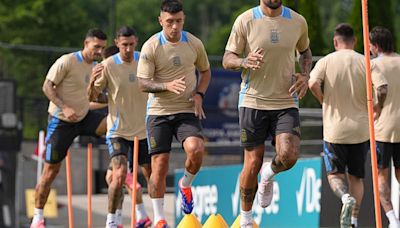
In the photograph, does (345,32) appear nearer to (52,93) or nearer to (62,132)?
(52,93)

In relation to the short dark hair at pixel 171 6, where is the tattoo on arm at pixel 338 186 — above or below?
below

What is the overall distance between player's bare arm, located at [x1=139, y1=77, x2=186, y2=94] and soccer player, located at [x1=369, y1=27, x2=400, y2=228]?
98.8 inches

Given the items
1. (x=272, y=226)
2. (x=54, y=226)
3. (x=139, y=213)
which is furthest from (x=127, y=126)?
(x=54, y=226)

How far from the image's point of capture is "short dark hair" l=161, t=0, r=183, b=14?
487 inches

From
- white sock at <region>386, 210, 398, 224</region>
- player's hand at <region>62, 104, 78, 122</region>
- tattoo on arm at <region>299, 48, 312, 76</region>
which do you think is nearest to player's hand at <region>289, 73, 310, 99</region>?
tattoo on arm at <region>299, 48, 312, 76</region>

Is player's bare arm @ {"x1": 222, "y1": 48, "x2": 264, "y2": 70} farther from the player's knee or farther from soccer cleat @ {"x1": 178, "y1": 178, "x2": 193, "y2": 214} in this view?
soccer cleat @ {"x1": 178, "y1": 178, "x2": 193, "y2": 214}

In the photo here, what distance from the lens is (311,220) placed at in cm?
1656

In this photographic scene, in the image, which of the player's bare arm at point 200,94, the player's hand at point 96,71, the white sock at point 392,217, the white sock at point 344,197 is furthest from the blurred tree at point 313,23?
the white sock at point 344,197

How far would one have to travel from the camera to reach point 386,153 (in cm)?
1352

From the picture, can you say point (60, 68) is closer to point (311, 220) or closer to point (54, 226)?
point (311, 220)

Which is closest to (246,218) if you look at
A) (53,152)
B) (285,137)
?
(285,137)

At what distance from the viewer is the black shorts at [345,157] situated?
523 inches

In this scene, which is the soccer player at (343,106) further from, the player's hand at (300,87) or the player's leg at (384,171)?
the player's hand at (300,87)

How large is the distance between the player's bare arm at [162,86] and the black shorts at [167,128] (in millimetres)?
→ 422
